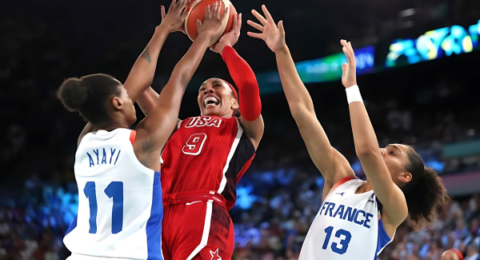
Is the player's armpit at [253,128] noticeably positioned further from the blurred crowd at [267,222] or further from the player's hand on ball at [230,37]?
the blurred crowd at [267,222]

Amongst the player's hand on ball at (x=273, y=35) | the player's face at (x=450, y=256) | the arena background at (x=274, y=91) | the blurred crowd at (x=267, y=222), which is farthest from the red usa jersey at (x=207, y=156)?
the arena background at (x=274, y=91)

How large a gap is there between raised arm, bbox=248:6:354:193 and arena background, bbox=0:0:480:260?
7.83 meters

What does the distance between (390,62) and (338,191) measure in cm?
1449

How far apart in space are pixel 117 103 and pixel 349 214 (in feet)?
4.97

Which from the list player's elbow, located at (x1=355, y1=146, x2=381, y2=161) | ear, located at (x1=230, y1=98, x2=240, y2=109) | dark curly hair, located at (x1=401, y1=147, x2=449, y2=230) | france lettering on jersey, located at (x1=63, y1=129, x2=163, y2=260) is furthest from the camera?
ear, located at (x1=230, y1=98, x2=240, y2=109)

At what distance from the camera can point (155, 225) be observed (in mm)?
2541

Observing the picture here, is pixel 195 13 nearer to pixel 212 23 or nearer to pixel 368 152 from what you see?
pixel 212 23

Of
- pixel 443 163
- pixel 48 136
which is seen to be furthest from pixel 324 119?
pixel 48 136

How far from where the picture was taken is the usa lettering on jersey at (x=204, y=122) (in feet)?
12.0

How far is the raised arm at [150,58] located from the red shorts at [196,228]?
78 cm

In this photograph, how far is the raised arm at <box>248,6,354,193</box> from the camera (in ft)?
10.8

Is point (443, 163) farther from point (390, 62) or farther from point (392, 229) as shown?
point (392, 229)

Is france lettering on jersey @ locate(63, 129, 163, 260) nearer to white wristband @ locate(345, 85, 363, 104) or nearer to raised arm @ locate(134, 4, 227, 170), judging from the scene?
raised arm @ locate(134, 4, 227, 170)

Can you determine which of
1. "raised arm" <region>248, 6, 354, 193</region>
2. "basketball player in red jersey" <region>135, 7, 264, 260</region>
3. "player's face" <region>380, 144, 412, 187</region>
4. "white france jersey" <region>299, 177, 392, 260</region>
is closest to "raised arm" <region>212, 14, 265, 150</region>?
"basketball player in red jersey" <region>135, 7, 264, 260</region>
